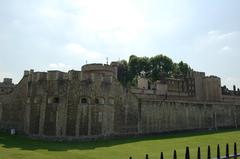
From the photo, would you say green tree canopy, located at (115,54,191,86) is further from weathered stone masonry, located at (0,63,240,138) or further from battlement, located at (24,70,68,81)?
battlement, located at (24,70,68,81)

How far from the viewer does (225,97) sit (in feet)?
169

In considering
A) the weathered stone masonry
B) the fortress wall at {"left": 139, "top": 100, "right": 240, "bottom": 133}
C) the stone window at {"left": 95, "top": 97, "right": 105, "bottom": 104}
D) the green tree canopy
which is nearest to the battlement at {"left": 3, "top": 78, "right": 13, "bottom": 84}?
the weathered stone masonry

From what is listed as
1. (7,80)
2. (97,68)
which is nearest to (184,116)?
(97,68)

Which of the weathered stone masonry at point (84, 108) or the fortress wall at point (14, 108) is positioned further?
the fortress wall at point (14, 108)

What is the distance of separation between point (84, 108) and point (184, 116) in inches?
607

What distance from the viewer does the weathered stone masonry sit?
2705 cm

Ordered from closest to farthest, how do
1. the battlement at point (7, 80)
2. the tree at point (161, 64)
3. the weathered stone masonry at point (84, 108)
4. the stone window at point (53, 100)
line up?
the weathered stone masonry at point (84, 108) < the stone window at point (53, 100) < the battlement at point (7, 80) < the tree at point (161, 64)

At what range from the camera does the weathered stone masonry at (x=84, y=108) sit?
27047 mm

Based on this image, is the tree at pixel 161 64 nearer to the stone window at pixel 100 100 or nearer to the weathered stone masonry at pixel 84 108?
the weathered stone masonry at pixel 84 108

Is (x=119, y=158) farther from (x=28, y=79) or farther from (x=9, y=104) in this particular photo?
(x=9, y=104)

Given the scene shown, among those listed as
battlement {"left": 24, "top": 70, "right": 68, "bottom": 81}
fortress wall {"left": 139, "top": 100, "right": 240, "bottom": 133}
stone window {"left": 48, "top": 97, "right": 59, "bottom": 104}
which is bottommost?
fortress wall {"left": 139, "top": 100, "right": 240, "bottom": 133}

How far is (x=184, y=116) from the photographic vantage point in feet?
120

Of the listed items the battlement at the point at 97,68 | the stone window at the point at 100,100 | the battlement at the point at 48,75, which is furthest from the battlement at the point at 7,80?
the stone window at the point at 100,100

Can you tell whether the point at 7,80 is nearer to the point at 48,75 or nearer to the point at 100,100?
the point at 48,75
